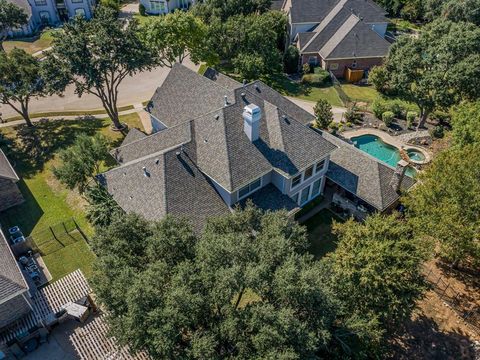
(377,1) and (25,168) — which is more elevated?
(377,1)

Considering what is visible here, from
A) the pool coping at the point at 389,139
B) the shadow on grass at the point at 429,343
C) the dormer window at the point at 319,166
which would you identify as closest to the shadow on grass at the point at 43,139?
the dormer window at the point at 319,166

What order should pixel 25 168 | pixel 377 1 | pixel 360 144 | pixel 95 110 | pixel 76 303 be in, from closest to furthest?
pixel 76 303 → pixel 25 168 → pixel 360 144 → pixel 95 110 → pixel 377 1

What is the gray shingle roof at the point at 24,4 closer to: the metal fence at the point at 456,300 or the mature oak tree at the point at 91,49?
the mature oak tree at the point at 91,49

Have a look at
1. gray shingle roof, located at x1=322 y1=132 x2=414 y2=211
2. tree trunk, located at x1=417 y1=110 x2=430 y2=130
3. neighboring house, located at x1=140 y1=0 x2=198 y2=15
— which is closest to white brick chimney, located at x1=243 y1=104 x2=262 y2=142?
gray shingle roof, located at x1=322 y1=132 x2=414 y2=211

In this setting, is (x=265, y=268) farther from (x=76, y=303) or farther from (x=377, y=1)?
(x=377, y=1)

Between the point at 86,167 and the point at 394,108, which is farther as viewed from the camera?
the point at 394,108

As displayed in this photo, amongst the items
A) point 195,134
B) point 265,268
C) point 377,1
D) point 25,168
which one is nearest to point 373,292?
point 265,268
